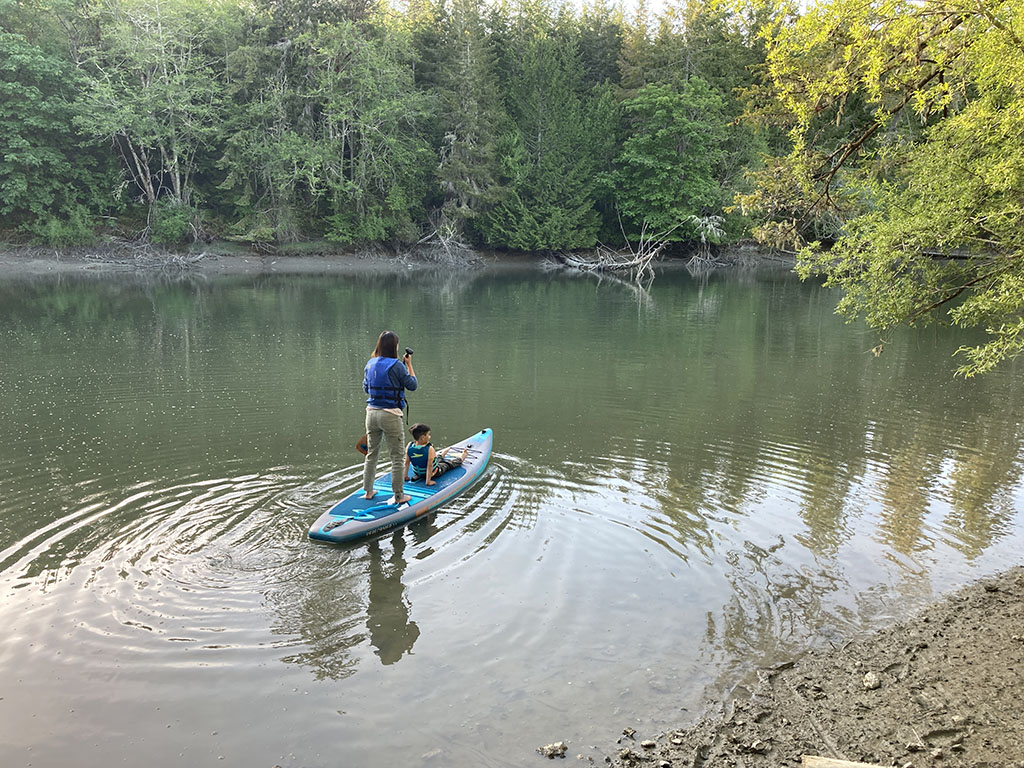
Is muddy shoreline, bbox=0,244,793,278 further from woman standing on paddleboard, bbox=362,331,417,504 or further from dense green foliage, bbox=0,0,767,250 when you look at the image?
woman standing on paddleboard, bbox=362,331,417,504

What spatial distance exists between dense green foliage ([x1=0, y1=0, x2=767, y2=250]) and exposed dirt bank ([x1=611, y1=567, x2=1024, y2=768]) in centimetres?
3868

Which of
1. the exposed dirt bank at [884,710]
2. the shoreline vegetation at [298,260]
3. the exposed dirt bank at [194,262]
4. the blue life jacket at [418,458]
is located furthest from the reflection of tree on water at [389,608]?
the exposed dirt bank at [194,262]

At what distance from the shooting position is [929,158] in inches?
302

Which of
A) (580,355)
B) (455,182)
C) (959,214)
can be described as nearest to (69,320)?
(580,355)

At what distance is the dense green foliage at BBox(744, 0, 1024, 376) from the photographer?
6332 millimetres

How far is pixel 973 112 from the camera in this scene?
21.8 ft

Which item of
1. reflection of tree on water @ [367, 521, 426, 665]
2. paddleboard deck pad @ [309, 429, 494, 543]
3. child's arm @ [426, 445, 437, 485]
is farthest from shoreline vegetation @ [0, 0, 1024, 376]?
reflection of tree on water @ [367, 521, 426, 665]

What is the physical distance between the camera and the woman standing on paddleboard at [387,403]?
728 centimetres

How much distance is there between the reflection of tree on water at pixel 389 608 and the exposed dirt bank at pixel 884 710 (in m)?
1.96

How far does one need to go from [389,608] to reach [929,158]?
7587mm

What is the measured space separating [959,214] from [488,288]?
26894 mm

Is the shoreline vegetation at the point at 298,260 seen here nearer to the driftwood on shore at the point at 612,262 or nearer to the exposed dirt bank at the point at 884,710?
the driftwood on shore at the point at 612,262

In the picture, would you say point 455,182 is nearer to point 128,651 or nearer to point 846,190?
point 846,190

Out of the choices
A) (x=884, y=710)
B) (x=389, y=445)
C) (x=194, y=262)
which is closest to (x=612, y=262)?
(x=194, y=262)
